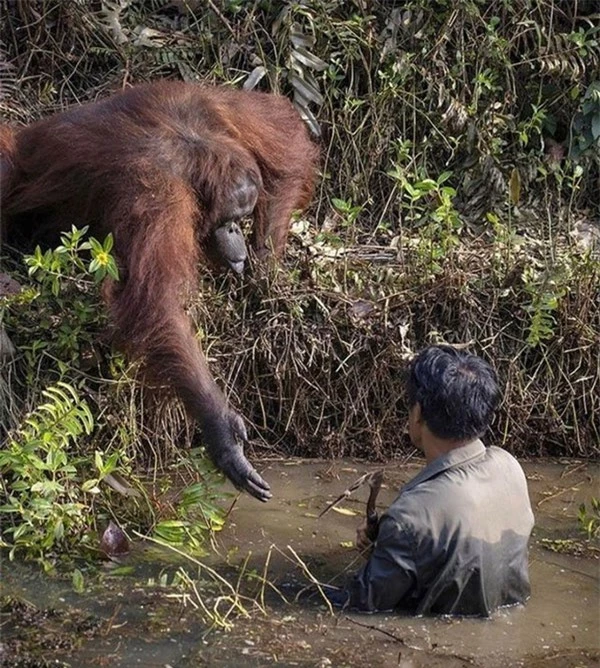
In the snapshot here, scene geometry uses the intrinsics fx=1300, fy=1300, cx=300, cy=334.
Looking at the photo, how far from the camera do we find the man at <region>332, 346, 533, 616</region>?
12.2 ft

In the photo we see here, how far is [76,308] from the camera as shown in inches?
189

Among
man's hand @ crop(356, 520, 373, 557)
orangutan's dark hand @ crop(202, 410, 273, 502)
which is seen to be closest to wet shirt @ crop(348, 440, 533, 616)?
man's hand @ crop(356, 520, 373, 557)

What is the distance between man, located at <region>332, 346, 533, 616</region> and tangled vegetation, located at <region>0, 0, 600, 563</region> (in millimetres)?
830

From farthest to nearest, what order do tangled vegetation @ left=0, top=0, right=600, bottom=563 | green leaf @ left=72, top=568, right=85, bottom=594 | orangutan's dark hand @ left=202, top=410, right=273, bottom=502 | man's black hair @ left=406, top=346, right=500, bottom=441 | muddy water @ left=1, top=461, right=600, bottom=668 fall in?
tangled vegetation @ left=0, top=0, right=600, bottom=563, orangutan's dark hand @ left=202, top=410, right=273, bottom=502, green leaf @ left=72, top=568, right=85, bottom=594, man's black hair @ left=406, top=346, right=500, bottom=441, muddy water @ left=1, top=461, right=600, bottom=668

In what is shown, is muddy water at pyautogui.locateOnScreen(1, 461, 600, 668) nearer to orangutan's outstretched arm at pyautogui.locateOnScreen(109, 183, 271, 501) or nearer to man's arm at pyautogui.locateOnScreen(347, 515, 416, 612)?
man's arm at pyautogui.locateOnScreen(347, 515, 416, 612)

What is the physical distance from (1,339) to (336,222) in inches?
75.6

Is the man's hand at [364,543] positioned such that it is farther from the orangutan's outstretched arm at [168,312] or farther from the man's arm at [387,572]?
the orangutan's outstretched arm at [168,312]

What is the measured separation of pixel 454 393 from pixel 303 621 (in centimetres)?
80

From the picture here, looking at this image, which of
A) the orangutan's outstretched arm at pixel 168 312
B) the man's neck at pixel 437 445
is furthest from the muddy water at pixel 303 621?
the man's neck at pixel 437 445

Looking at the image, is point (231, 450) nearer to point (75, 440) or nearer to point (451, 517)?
point (75, 440)

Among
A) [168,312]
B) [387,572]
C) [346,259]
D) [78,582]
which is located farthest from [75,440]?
[346,259]

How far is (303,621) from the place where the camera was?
3.82 m

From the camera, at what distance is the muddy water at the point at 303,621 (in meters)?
3.59

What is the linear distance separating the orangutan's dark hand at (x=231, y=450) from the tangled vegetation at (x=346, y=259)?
0.58ft
